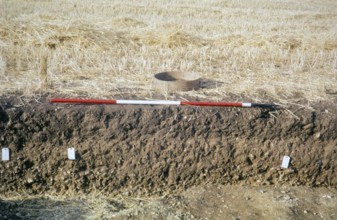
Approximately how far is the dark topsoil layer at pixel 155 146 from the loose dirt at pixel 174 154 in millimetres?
10

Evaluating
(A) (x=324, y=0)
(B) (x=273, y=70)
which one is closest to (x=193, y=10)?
(B) (x=273, y=70)

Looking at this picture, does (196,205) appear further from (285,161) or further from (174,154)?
(285,161)

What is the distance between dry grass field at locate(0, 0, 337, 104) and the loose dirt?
0.42m

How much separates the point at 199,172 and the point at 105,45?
347 centimetres

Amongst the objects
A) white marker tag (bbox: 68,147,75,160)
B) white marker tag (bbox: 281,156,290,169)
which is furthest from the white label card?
white marker tag (bbox: 281,156,290,169)

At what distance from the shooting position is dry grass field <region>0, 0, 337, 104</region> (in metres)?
4.51

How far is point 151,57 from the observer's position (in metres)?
5.95

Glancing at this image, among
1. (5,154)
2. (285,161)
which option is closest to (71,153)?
(5,154)

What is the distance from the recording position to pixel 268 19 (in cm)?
1138

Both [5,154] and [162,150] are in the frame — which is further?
[162,150]

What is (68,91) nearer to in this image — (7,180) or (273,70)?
(7,180)

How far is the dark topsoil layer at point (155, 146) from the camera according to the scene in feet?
12.5

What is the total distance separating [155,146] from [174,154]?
0.23 metres

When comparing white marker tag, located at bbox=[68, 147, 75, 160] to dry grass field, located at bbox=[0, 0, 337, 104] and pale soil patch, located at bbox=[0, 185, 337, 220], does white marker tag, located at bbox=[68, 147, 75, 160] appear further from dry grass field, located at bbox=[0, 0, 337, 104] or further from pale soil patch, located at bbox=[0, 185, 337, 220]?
dry grass field, located at bbox=[0, 0, 337, 104]
